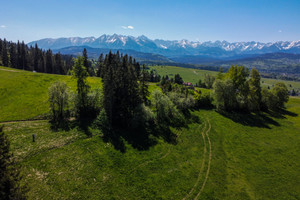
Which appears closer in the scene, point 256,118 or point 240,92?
point 256,118

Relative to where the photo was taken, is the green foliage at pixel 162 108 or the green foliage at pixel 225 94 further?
the green foliage at pixel 225 94

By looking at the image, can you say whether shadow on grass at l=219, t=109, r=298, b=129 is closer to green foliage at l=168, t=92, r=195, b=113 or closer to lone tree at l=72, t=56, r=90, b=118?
green foliage at l=168, t=92, r=195, b=113

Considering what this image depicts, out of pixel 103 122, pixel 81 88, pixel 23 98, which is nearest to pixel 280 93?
pixel 103 122

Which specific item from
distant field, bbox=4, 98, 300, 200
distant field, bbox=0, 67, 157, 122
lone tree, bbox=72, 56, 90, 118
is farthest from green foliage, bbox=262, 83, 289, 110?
distant field, bbox=0, 67, 157, 122

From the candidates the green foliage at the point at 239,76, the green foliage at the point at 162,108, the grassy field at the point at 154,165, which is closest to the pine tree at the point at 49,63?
the grassy field at the point at 154,165

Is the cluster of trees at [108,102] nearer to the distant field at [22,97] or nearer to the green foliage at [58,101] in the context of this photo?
the green foliage at [58,101]

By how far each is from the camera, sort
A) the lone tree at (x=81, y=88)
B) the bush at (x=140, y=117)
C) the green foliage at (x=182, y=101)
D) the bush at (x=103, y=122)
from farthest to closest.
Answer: the green foliage at (x=182, y=101)
the bush at (x=140, y=117)
the lone tree at (x=81, y=88)
the bush at (x=103, y=122)

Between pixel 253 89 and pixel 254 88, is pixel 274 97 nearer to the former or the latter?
pixel 254 88
